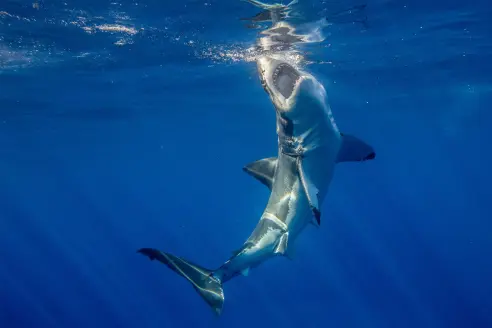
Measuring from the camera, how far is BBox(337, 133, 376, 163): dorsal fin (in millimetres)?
5578

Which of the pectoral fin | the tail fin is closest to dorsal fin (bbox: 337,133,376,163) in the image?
the pectoral fin

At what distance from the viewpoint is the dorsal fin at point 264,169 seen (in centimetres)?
635

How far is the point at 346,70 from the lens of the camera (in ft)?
65.5

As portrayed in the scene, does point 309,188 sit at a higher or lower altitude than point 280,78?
lower

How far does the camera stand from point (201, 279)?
620 centimetres

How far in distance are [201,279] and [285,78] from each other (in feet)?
10.8

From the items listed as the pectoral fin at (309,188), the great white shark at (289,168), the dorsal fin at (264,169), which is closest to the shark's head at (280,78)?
the great white shark at (289,168)

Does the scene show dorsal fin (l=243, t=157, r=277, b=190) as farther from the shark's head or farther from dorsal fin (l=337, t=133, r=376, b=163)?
the shark's head

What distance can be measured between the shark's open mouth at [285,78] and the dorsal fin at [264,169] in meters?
1.84

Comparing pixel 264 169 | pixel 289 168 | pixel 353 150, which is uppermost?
pixel 353 150

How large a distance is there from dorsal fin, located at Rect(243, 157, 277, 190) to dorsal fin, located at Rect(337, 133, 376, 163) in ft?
3.28

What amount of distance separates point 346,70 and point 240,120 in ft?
46.4

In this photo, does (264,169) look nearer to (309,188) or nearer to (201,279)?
(309,188)

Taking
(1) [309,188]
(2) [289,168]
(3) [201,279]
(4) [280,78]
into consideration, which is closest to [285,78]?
(4) [280,78]
